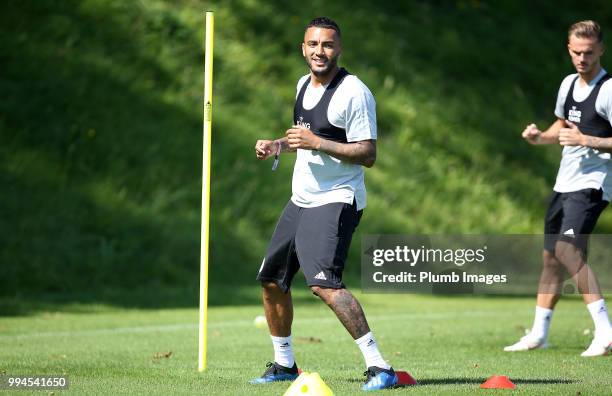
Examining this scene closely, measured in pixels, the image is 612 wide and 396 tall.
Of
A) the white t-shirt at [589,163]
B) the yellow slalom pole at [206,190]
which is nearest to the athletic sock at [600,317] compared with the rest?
the white t-shirt at [589,163]

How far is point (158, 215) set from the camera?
1855cm

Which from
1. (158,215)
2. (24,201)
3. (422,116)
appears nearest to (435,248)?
(422,116)

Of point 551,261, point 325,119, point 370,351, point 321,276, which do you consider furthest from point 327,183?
point 551,261

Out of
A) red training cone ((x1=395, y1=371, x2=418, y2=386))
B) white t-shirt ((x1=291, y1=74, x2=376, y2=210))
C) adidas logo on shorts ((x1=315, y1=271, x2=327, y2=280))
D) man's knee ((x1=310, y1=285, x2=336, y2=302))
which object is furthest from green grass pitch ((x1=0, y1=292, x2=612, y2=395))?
white t-shirt ((x1=291, y1=74, x2=376, y2=210))

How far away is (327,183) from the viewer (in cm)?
761

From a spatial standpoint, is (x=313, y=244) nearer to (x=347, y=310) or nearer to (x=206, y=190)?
(x=347, y=310)

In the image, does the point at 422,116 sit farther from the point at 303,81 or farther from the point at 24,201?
the point at 303,81

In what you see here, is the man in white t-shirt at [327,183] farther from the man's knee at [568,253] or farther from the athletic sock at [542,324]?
the athletic sock at [542,324]

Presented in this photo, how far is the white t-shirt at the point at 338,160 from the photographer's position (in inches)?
294

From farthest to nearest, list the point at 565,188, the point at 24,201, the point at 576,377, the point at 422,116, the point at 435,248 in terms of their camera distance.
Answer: the point at 422,116 → the point at 435,248 → the point at 24,201 → the point at 565,188 → the point at 576,377

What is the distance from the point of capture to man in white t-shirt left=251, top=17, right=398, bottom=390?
7359 millimetres

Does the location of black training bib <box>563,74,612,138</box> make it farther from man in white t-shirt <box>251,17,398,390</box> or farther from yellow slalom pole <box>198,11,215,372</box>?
yellow slalom pole <box>198,11,215,372</box>

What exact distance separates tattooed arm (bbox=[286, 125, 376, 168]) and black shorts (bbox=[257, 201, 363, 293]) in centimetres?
Answer: 33

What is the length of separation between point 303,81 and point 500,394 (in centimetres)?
256
